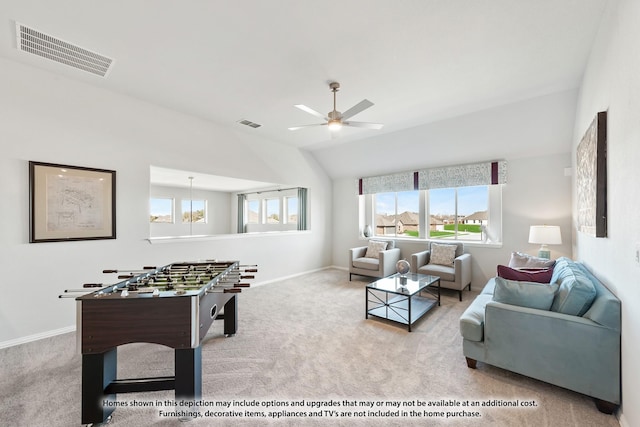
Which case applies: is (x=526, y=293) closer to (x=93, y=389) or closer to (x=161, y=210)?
(x=93, y=389)

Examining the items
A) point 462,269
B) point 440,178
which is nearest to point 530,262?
point 462,269

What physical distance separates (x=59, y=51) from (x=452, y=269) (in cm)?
533

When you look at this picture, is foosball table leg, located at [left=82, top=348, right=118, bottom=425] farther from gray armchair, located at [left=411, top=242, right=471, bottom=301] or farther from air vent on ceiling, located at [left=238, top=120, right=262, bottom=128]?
gray armchair, located at [left=411, top=242, right=471, bottom=301]

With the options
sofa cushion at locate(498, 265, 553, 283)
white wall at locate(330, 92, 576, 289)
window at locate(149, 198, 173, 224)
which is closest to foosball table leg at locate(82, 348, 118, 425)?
sofa cushion at locate(498, 265, 553, 283)

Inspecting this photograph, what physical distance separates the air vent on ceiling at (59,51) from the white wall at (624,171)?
3.94 meters

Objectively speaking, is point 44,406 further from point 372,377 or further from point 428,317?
point 428,317

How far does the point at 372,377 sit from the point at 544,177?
13.3 ft

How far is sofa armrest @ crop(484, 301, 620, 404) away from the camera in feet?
5.52

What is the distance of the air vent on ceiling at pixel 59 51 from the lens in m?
2.18

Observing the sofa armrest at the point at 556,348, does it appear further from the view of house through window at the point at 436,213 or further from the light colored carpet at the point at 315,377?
the view of house through window at the point at 436,213

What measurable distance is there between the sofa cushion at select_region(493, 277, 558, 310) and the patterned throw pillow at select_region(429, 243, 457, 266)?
2.33 m

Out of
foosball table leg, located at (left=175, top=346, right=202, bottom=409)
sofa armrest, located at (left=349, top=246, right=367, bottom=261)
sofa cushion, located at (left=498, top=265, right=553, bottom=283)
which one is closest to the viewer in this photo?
foosball table leg, located at (left=175, top=346, right=202, bottom=409)

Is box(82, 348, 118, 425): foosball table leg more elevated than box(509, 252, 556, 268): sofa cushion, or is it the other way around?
box(509, 252, 556, 268): sofa cushion

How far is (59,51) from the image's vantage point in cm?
237
